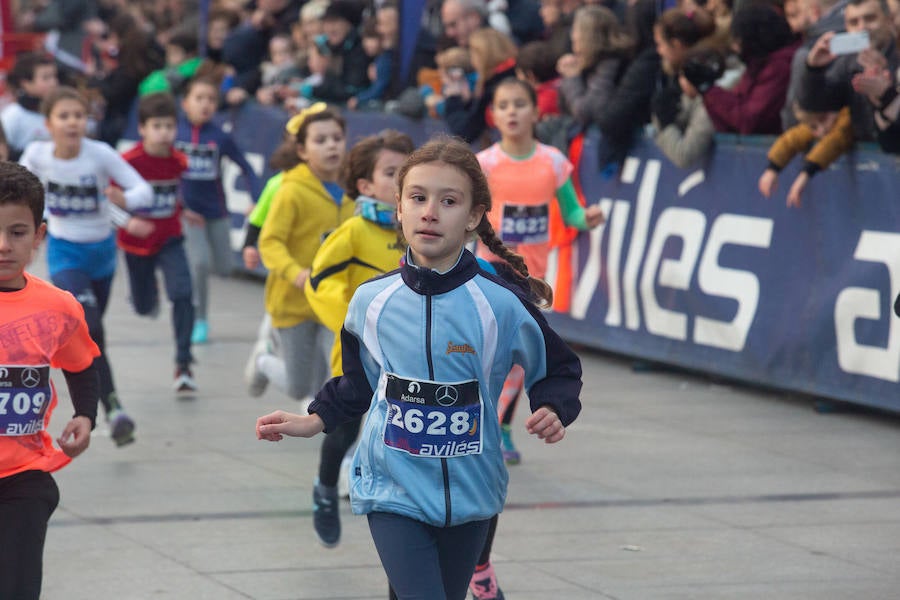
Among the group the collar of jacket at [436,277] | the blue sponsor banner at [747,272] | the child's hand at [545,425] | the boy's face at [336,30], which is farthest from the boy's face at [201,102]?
the child's hand at [545,425]

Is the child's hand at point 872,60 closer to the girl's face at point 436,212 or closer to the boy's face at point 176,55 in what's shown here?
the girl's face at point 436,212

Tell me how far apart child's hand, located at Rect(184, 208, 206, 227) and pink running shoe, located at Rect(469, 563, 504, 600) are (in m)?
7.05

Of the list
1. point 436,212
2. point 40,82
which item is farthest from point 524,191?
point 40,82

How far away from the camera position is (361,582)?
6016 millimetres

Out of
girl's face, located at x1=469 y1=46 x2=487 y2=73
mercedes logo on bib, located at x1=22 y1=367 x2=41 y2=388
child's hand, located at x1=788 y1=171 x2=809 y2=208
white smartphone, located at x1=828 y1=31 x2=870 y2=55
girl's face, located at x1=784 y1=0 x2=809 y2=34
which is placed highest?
girl's face, located at x1=784 y1=0 x2=809 y2=34

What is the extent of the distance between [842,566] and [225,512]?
2.55 m

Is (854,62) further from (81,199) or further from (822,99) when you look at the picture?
(81,199)

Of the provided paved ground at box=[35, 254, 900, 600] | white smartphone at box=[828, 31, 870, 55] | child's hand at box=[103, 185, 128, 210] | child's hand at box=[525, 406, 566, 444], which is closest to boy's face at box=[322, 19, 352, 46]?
paved ground at box=[35, 254, 900, 600]

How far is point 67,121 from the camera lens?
879 cm

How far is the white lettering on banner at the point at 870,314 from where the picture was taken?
346 inches

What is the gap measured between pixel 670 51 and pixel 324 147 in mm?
3469

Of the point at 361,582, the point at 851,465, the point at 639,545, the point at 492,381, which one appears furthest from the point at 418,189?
the point at 851,465

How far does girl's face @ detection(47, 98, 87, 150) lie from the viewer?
28.8ft

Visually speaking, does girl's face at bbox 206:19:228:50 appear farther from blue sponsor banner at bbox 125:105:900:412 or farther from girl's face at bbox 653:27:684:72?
girl's face at bbox 653:27:684:72
